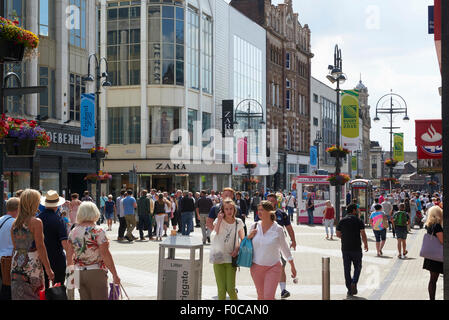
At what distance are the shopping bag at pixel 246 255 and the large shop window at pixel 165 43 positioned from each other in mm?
43744

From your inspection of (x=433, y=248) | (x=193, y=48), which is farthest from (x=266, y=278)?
(x=193, y=48)

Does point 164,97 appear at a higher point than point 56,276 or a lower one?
higher

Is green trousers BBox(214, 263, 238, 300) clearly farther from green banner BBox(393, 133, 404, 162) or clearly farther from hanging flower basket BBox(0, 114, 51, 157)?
green banner BBox(393, 133, 404, 162)

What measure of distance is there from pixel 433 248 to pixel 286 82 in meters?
69.7

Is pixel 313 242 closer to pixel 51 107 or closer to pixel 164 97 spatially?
pixel 51 107

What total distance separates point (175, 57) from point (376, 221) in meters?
34.5

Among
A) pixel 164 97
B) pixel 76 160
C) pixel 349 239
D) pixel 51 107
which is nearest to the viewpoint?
pixel 349 239

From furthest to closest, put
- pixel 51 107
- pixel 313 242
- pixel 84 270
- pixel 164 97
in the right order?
pixel 164 97, pixel 51 107, pixel 313 242, pixel 84 270

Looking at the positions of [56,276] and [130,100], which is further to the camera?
[130,100]

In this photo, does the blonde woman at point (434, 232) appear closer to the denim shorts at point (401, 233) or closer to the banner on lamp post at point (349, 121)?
the denim shorts at point (401, 233)

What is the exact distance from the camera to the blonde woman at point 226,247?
9398mm

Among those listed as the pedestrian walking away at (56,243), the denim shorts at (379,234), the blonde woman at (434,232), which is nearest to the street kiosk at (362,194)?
the denim shorts at (379,234)
